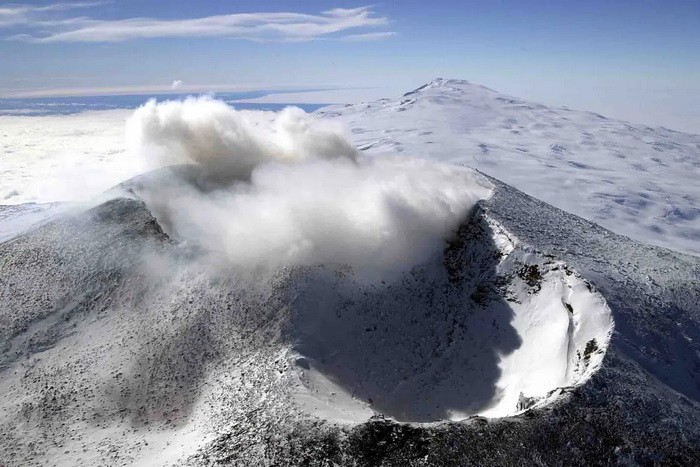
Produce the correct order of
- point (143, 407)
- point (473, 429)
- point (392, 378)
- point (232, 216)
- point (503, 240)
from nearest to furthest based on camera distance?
point (473, 429) < point (143, 407) < point (392, 378) < point (503, 240) < point (232, 216)

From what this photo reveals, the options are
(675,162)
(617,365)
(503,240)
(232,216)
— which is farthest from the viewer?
(675,162)

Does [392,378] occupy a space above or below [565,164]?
above

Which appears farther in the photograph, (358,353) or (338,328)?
(338,328)

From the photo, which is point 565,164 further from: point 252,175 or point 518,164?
point 252,175

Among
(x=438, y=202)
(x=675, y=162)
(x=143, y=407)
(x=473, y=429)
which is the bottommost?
(x=675, y=162)

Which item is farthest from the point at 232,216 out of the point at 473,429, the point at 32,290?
the point at 473,429

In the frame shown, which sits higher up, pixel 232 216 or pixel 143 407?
pixel 232 216

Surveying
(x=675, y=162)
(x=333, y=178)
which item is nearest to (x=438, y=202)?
(x=333, y=178)

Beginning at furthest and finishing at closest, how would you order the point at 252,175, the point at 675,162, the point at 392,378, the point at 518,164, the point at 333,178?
the point at 675,162
the point at 518,164
the point at 252,175
the point at 333,178
the point at 392,378

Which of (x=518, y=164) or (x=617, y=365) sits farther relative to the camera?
(x=518, y=164)

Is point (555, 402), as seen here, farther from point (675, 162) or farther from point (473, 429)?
point (675, 162)
